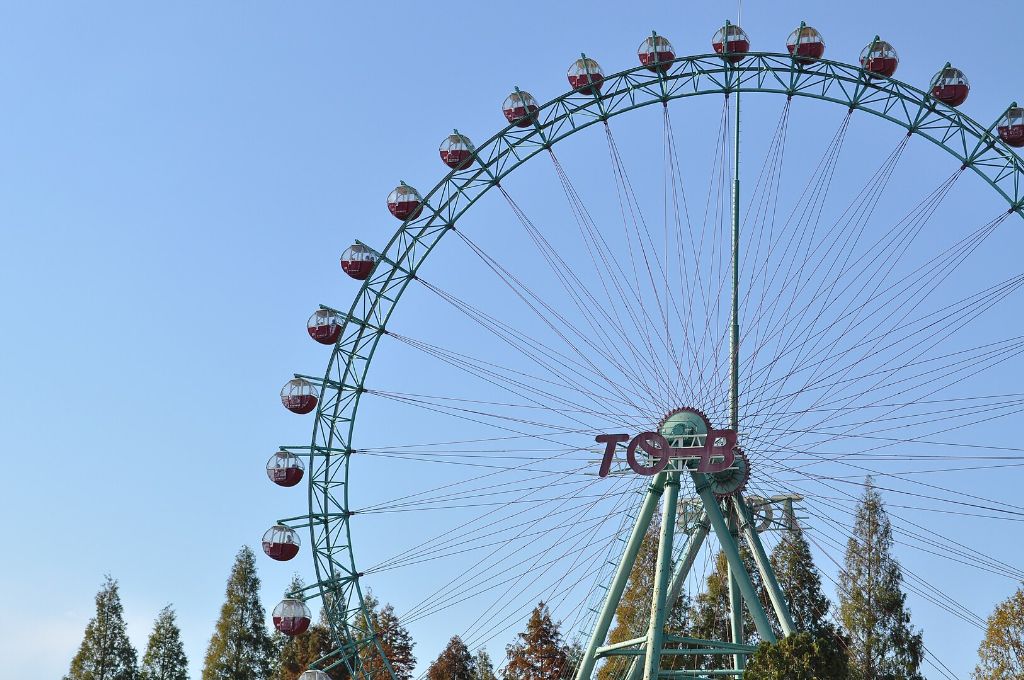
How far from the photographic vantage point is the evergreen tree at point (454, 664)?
63031mm

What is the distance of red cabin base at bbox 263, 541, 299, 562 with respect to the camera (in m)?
39.7

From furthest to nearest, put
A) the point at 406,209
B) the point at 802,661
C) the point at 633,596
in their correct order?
the point at 633,596
the point at 406,209
the point at 802,661

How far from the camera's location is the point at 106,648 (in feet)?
191

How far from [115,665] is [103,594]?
2509mm

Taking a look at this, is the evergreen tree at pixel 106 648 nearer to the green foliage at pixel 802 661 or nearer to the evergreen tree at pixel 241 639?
the evergreen tree at pixel 241 639

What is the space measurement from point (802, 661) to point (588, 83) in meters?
15.4

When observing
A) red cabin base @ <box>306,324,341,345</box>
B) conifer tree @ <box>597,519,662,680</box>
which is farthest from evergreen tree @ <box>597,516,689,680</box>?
red cabin base @ <box>306,324,341,345</box>

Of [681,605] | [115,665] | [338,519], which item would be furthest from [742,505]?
[115,665]

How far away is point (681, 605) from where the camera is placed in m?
57.9

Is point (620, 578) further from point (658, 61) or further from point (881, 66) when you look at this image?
point (881, 66)

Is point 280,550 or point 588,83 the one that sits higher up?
point 588,83

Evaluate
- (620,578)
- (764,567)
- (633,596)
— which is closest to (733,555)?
(764,567)

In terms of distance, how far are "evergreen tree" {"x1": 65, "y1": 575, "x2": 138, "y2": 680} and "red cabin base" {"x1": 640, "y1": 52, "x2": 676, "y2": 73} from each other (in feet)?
97.0

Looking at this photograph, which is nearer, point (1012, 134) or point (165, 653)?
point (1012, 134)
